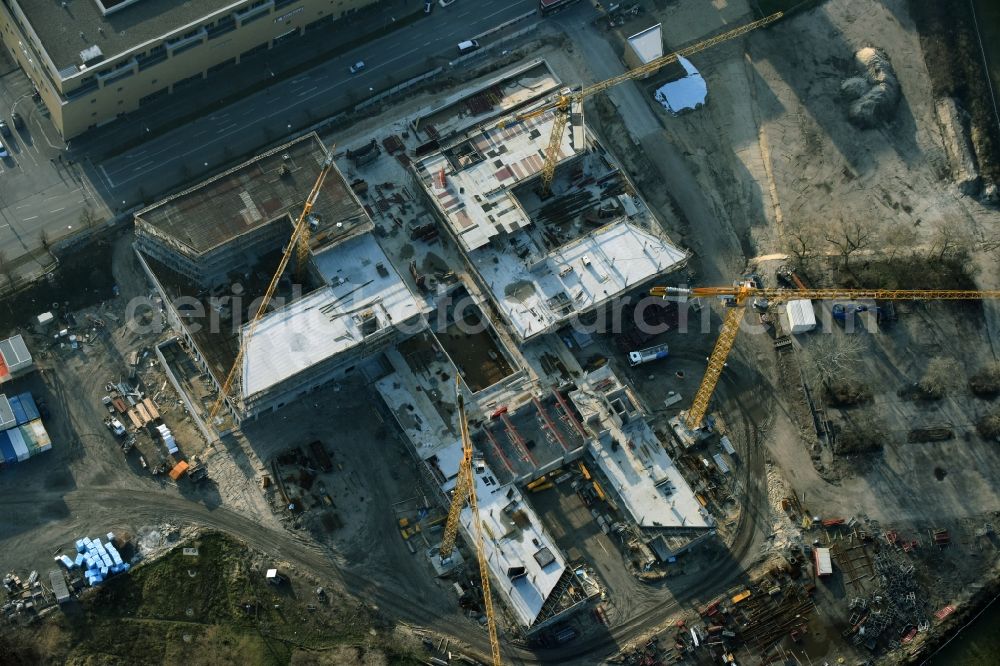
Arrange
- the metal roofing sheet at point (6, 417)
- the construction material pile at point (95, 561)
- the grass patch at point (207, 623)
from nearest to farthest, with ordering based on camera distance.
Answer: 1. the grass patch at point (207, 623)
2. the construction material pile at point (95, 561)
3. the metal roofing sheet at point (6, 417)

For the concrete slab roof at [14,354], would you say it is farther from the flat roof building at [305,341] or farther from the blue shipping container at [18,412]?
the flat roof building at [305,341]

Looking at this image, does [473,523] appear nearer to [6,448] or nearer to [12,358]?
[6,448]

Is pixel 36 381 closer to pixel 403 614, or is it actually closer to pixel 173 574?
pixel 173 574

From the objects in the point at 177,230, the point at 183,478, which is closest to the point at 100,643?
the point at 183,478

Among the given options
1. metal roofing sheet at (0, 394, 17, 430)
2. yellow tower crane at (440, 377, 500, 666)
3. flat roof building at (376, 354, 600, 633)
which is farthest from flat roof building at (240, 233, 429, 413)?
metal roofing sheet at (0, 394, 17, 430)

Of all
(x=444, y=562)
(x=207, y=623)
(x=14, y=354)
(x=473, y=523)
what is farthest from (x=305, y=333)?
(x=207, y=623)

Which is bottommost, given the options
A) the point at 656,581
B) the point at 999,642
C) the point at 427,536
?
the point at 999,642

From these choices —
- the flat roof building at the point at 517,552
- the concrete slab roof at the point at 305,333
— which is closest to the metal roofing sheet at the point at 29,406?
the concrete slab roof at the point at 305,333
